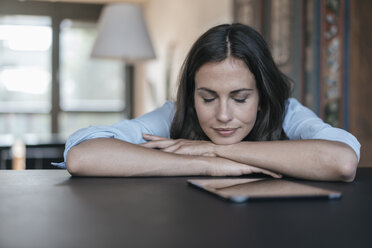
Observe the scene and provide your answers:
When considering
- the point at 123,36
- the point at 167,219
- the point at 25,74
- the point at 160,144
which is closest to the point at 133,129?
the point at 160,144

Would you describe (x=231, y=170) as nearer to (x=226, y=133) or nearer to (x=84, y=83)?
(x=226, y=133)

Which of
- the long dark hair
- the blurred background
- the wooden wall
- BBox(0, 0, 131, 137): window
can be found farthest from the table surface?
BBox(0, 0, 131, 137): window

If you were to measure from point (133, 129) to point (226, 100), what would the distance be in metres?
0.32

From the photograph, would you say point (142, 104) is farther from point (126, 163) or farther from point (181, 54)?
point (126, 163)

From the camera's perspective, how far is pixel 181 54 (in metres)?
5.18

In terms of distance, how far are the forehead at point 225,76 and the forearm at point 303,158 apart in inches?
8.1

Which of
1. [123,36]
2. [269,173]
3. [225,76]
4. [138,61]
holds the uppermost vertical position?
[123,36]

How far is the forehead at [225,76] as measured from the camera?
4.58ft

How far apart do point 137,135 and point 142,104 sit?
231 inches

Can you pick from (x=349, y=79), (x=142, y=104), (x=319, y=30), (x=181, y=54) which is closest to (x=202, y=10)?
(x=181, y=54)

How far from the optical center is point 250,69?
1479mm

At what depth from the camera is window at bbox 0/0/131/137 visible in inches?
294

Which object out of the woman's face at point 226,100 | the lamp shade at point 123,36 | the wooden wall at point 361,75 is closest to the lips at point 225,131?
the woman's face at point 226,100

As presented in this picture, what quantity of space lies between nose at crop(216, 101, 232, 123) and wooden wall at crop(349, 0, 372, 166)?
103cm
